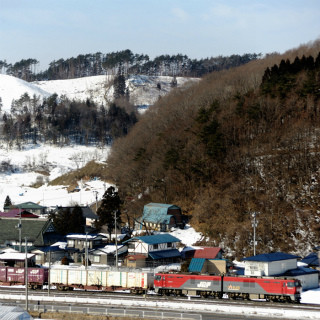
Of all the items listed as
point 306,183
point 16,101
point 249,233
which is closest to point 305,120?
point 306,183

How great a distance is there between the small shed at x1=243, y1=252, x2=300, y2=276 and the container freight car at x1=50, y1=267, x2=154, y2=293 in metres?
8.08

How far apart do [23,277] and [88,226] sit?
25.3 metres

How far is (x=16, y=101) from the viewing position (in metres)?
158

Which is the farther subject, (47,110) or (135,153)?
(47,110)

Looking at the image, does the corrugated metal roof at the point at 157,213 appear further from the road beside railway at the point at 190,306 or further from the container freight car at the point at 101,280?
the road beside railway at the point at 190,306

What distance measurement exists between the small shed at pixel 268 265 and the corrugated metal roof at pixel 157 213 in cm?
2118

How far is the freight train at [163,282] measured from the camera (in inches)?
1499

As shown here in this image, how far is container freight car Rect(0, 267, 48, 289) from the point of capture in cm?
4553

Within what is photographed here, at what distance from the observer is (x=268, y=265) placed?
142 ft

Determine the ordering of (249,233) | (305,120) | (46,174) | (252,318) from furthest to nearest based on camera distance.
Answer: (46,174)
(305,120)
(249,233)
(252,318)

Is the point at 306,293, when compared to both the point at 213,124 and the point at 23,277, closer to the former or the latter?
the point at 23,277

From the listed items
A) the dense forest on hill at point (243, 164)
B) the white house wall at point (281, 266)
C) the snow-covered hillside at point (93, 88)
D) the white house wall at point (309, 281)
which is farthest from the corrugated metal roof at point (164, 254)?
the snow-covered hillside at point (93, 88)

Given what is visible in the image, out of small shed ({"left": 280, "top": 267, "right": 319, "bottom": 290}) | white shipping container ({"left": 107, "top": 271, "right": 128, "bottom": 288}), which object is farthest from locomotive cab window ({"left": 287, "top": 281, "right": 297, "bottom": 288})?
white shipping container ({"left": 107, "top": 271, "right": 128, "bottom": 288})

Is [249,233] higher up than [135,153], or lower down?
lower down
